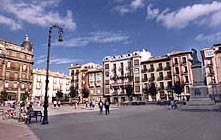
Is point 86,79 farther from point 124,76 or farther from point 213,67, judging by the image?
point 213,67

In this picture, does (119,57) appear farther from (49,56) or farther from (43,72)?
(49,56)

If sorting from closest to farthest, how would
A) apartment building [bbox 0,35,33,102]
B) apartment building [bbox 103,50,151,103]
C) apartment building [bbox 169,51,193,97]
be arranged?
apartment building [bbox 169,51,193,97] < apartment building [bbox 0,35,33,102] < apartment building [bbox 103,50,151,103]

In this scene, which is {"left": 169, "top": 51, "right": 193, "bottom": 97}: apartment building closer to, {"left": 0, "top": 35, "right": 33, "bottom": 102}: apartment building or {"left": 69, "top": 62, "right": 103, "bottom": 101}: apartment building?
{"left": 69, "top": 62, "right": 103, "bottom": 101}: apartment building

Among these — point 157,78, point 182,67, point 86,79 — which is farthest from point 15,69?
point 182,67

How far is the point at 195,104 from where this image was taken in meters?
22.4

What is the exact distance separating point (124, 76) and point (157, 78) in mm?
10970

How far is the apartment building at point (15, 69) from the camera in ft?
194

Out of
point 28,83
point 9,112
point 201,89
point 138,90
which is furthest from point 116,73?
point 9,112

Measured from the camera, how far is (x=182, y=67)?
187ft

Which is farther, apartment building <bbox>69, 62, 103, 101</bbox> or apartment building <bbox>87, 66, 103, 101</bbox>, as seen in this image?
apartment building <bbox>69, 62, 103, 101</bbox>

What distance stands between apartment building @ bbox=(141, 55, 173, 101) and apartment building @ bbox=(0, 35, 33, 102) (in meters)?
35.2

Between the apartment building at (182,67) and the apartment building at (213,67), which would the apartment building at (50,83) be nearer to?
the apartment building at (182,67)

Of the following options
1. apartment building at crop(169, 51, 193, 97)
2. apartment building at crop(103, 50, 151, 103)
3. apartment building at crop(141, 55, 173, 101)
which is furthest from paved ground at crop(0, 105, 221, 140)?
apartment building at crop(103, 50, 151, 103)

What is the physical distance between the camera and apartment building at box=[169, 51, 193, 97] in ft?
184
